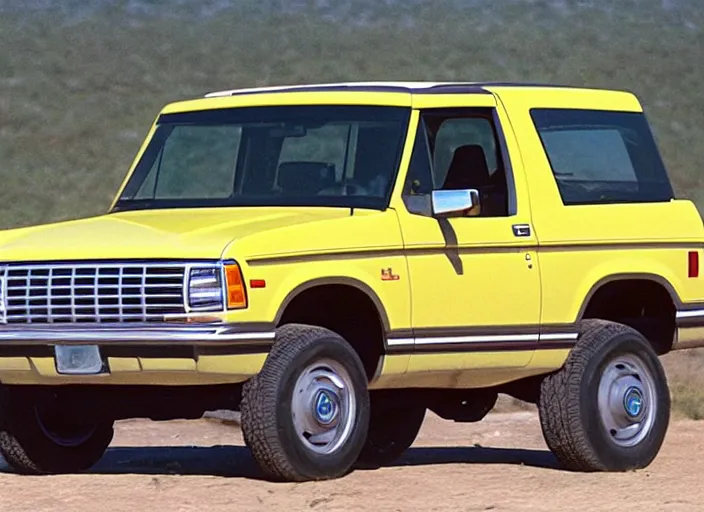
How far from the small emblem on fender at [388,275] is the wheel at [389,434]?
2.09m

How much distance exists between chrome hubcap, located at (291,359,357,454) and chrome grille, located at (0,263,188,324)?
0.75 metres

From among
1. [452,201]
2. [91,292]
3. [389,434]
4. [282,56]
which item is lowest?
[389,434]

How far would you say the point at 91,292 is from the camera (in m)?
9.75

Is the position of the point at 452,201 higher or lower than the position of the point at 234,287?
higher

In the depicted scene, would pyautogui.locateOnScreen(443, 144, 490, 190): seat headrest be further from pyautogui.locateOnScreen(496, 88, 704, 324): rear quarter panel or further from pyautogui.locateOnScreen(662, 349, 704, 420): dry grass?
pyautogui.locateOnScreen(662, 349, 704, 420): dry grass

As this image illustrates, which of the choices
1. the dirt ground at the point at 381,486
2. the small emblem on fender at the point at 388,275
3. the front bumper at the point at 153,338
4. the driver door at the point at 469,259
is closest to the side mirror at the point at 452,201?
the driver door at the point at 469,259

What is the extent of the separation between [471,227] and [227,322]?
1718mm

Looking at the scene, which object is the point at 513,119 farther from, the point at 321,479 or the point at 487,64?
the point at 487,64

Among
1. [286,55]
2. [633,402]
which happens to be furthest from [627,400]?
[286,55]

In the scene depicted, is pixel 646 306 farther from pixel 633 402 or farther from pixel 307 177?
pixel 307 177

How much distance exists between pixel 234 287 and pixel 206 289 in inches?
4.8

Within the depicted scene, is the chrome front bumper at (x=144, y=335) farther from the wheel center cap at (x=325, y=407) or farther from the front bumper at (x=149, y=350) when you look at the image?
the wheel center cap at (x=325, y=407)

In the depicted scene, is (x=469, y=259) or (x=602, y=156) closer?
(x=469, y=259)

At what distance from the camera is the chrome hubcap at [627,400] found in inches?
444
